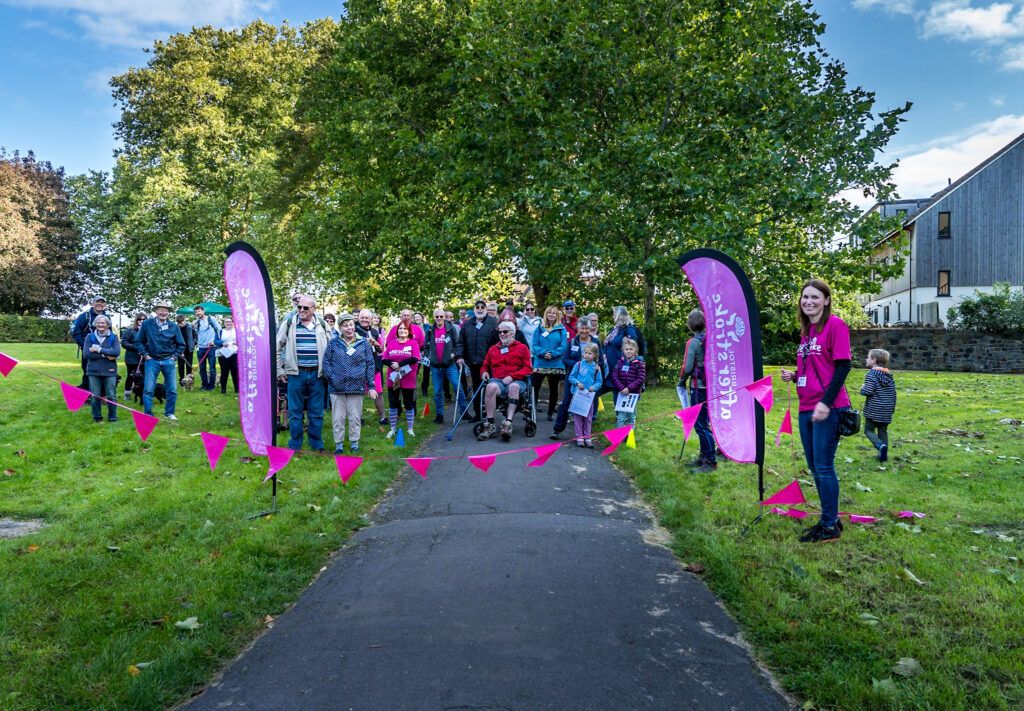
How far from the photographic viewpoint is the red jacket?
11.5m

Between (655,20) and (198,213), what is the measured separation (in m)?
25.4

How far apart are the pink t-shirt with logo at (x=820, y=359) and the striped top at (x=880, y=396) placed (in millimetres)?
→ 4062

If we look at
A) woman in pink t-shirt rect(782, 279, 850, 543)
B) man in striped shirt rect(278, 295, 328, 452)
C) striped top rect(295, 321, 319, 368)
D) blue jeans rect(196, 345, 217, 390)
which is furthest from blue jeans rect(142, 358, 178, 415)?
woman in pink t-shirt rect(782, 279, 850, 543)

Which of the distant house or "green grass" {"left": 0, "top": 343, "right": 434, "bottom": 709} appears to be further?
the distant house

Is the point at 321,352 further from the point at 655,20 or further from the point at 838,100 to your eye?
the point at 838,100

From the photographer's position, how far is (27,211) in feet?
156

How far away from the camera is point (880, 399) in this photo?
9.45 m

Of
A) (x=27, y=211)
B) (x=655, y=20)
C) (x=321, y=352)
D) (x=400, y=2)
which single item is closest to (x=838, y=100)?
(x=655, y=20)

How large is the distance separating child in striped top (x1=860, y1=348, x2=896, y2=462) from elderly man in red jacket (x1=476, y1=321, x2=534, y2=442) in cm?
498

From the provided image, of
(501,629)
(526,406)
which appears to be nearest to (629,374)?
(526,406)

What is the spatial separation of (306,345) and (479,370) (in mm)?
4376

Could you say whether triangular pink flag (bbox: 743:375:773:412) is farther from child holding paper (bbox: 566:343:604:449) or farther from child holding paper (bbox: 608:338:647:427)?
child holding paper (bbox: 566:343:604:449)

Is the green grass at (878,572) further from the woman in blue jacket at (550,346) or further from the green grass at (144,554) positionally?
the green grass at (144,554)

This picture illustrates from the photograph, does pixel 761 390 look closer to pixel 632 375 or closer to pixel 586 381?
pixel 632 375
